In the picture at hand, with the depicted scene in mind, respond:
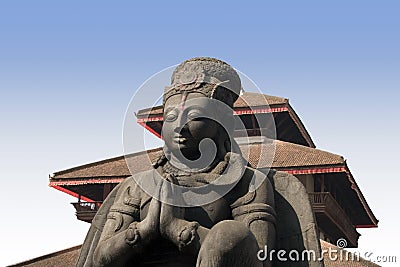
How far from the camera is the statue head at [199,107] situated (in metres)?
4.94

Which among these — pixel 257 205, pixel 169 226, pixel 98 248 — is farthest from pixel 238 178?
pixel 98 248

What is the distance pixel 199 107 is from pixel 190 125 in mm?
138

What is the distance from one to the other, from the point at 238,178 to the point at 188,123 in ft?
1.62

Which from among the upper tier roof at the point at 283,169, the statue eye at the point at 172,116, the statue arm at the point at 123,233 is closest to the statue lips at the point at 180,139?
the statue eye at the point at 172,116

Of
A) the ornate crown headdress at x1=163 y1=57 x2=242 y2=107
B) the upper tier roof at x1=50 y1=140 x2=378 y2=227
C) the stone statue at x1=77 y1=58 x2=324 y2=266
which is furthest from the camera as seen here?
the upper tier roof at x1=50 y1=140 x2=378 y2=227

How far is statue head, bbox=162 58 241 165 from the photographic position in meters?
4.94

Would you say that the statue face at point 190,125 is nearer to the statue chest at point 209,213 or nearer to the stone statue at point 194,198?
the stone statue at point 194,198

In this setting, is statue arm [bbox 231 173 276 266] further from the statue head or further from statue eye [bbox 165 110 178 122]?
statue eye [bbox 165 110 178 122]

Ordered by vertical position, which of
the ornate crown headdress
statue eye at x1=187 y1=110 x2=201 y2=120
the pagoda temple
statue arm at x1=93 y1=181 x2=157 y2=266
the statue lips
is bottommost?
statue arm at x1=93 y1=181 x2=157 y2=266

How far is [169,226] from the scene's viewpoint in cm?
451

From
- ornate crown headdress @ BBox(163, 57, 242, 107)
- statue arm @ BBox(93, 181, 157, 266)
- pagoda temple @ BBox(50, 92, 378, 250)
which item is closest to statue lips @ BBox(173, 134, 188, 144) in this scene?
ornate crown headdress @ BBox(163, 57, 242, 107)

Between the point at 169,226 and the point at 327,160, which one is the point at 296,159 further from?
the point at 169,226

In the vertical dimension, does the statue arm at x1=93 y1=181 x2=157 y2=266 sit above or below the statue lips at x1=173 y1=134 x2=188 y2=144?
below

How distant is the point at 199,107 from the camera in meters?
4.95
